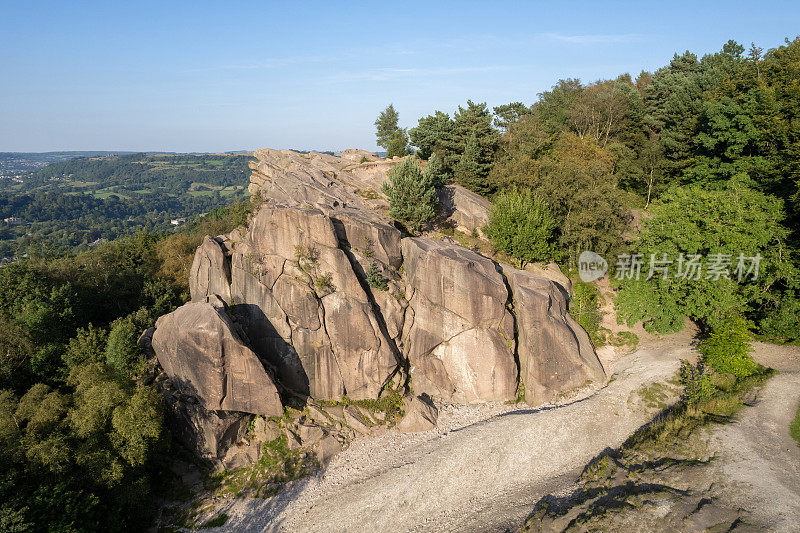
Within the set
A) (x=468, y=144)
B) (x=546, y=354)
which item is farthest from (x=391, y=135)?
(x=546, y=354)

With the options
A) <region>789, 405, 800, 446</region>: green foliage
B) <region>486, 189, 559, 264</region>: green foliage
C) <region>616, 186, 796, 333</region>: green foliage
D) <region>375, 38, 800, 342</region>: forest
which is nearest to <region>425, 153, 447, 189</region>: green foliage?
<region>375, 38, 800, 342</region>: forest

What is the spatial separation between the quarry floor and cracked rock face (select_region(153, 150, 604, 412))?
255cm

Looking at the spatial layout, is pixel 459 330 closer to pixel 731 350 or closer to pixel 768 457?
pixel 768 457

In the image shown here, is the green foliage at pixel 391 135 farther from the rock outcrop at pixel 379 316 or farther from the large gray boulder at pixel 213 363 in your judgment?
the large gray boulder at pixel 213 363

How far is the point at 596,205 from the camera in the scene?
1384 inches

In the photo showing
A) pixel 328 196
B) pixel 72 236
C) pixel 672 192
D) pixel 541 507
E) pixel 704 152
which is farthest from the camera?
pixel 72 236

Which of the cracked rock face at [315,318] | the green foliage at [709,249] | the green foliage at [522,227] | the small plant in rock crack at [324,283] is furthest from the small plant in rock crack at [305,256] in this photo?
the green foliage at [709,249]

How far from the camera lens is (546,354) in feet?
94.4

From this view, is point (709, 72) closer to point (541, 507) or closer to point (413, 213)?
point (413, 213)

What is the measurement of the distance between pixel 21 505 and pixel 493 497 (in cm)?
2380

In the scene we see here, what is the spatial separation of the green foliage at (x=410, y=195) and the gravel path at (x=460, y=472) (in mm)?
17213

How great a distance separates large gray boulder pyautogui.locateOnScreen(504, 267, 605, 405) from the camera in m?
28.7

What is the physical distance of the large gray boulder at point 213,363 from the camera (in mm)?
24469

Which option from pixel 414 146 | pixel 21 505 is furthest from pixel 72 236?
pixel 21 505
